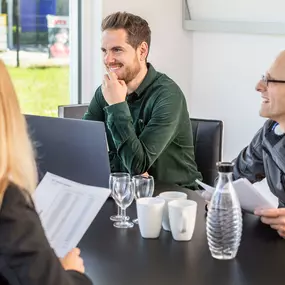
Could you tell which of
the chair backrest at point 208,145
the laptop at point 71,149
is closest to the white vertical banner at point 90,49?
the chair backrest at point 208,145

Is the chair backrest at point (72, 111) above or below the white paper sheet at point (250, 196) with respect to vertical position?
above

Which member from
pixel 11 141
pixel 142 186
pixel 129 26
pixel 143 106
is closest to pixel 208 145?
pixel 143 106

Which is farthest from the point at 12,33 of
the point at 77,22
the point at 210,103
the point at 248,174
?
the point at 248,174

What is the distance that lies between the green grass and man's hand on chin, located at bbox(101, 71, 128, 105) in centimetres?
86

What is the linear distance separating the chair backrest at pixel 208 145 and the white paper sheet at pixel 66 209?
1.06 metres

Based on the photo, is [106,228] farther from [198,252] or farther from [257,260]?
[257,260]

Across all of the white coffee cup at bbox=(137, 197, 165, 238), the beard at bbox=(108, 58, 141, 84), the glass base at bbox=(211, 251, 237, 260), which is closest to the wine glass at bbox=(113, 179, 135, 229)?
the white coffee cup at bbox=(137, 197, 165, 238)

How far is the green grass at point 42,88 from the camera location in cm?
314

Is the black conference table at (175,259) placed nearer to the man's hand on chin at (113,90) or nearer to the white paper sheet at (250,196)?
the white paper sheet at (250,196)

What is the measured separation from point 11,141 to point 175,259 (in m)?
0.58

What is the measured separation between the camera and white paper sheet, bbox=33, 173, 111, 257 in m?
1.46

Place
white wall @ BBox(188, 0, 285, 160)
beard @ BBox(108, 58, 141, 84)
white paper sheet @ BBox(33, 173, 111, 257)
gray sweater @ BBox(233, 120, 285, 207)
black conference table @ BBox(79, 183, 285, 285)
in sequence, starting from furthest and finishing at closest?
1. white wall @ BBox(188, 0, 285, 160)
2. beard @ BBox(108, 58, 141, 84)
3. gray sweater @ BBox(233, 120, 285, 207)
4. white paper sheet @ BBox(33, 173, 111, 257)
5. black conference table @ BBox(79, 183, 285, 285)

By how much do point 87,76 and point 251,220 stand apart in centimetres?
177

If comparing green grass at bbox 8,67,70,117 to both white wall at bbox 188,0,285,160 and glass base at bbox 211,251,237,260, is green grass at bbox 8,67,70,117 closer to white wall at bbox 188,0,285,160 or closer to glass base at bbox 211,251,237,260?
white wall at bbox 188,0,285,160
